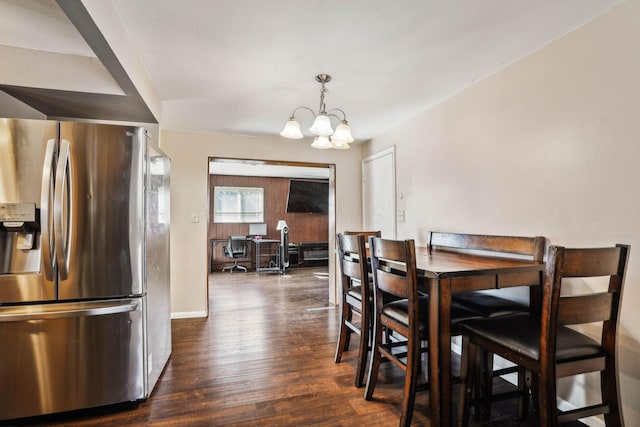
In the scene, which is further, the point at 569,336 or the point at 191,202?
the point at 191,202

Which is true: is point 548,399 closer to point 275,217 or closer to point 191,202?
point 191,202

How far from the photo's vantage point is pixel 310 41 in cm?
188

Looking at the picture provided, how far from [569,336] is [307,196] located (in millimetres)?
6412

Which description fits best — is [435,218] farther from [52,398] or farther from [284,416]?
[52,398]

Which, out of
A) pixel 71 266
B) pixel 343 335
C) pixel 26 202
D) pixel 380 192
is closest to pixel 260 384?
pixel 343 335

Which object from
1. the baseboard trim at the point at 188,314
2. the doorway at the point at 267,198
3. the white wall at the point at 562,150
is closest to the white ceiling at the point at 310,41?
the white wall at the point at 562,150

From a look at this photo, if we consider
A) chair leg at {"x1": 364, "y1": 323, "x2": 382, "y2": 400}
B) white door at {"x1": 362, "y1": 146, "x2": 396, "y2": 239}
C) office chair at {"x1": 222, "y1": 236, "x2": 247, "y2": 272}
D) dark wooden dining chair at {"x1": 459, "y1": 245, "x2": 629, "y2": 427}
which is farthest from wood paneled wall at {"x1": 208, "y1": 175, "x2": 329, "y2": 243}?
dark wooden dining chair at {"x1": 459, "y1": 245, "x2": 629, "y2": 427}

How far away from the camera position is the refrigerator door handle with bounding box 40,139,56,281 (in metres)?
1.62

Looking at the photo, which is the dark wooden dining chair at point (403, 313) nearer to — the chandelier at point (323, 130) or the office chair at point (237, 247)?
the chandelier at point (323, 130)

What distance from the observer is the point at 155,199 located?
212 cm

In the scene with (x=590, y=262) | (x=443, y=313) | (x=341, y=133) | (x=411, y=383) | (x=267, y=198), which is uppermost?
(x=341, y=133)

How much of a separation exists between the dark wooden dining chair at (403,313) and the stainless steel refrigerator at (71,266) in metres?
1.42

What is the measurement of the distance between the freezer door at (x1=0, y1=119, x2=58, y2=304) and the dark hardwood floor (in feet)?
2.54

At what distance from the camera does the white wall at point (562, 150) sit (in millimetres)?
1542
